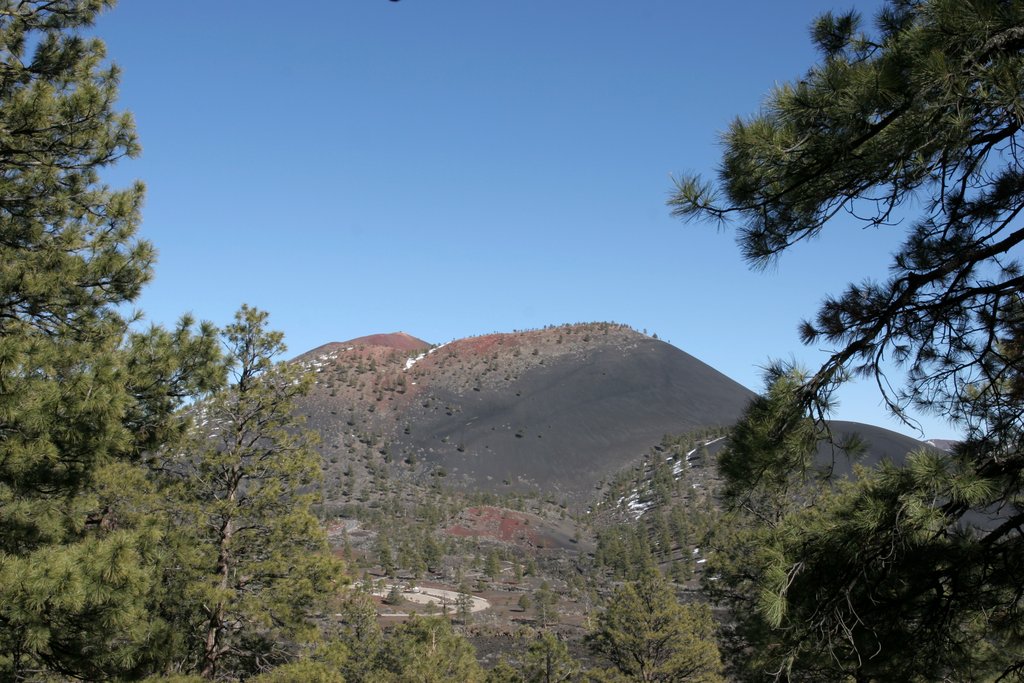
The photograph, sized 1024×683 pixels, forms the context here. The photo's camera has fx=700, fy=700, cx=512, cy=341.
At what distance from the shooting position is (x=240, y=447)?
37.9 feet

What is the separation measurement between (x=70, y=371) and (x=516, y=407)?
90937 mm

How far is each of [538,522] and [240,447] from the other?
2251 inches

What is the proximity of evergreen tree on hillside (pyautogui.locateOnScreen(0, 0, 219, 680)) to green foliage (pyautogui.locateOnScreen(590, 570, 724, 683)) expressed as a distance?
15156 millimetres

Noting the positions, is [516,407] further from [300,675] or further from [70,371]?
[70,371]

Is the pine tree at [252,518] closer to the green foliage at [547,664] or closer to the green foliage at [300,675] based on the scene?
the green foliage at [300,675]

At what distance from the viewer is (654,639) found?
67.2ft

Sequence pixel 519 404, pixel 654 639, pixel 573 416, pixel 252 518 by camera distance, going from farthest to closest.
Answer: pixel 519 404
pixel 573 416
pixel 654 639
pixel 252 518

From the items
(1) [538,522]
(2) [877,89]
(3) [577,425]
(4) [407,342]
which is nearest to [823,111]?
(2) [877,89]

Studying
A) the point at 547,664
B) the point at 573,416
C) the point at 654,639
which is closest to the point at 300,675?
the point at 654,639

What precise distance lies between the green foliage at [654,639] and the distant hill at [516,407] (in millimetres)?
50048

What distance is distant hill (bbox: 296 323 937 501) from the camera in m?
80.4

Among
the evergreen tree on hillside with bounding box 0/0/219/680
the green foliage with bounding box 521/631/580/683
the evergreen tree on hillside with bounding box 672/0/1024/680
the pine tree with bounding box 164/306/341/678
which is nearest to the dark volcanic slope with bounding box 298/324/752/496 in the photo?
the green foliage with bounding box 521/631/580/683

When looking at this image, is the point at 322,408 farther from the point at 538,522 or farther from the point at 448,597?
the point at 448,597

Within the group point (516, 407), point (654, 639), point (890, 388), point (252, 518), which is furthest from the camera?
point (516, 407)
